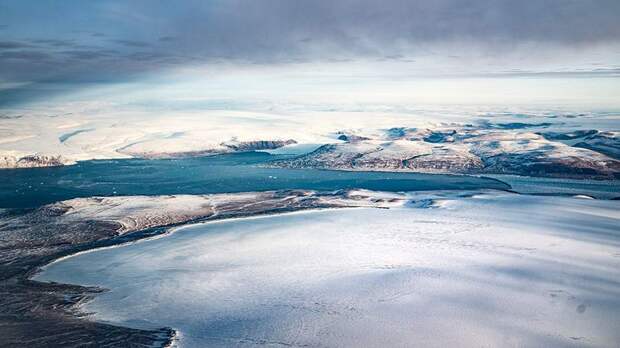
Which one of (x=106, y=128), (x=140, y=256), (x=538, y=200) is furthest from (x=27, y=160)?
(x=538, y=200)

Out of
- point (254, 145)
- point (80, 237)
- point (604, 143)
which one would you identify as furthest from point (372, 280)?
point (254, 145)

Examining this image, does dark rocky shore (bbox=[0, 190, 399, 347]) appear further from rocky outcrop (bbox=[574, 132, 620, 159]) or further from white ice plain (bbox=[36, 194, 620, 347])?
rocky outcrop (bbox=[574, 132, 620, 159])

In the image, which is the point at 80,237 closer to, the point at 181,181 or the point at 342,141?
the point at 181,181

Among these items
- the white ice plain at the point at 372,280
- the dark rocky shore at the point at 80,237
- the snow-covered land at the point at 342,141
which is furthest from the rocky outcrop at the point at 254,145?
the white ice plain at the point at 372,280

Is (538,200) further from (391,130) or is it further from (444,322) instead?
(391,130)

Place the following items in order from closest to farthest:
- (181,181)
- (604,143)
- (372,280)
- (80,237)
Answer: (372,280) → (80,237) → (181,181) → (604,143)
